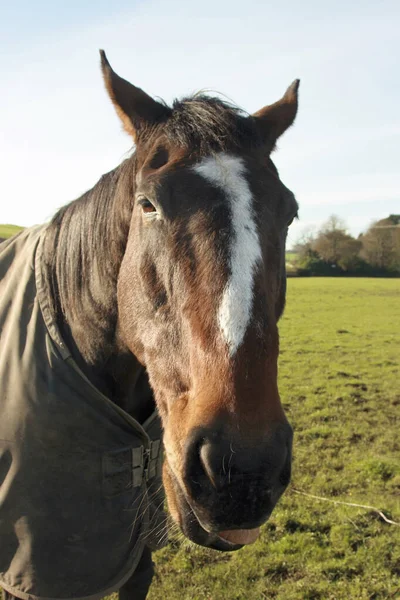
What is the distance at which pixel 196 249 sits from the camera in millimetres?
1885

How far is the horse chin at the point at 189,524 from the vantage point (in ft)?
5.85

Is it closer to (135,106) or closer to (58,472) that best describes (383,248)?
(135,106)

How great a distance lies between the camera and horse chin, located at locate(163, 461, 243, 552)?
178 centimetres

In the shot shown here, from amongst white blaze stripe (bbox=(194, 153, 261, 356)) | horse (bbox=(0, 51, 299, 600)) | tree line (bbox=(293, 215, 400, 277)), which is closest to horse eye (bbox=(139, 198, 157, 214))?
horse (bbox=(0, 51, 299, 600))

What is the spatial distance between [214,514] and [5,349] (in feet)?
5.12

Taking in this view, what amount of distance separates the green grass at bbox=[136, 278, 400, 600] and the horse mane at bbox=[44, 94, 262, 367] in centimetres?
123

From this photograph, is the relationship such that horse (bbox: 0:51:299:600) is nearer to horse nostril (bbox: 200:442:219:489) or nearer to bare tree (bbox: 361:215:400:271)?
horse nostril (bbox: 200:442:219:489)

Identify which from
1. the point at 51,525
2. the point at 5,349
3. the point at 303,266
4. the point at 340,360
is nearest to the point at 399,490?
the point at 51,525

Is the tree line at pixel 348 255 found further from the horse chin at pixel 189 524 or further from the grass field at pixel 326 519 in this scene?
the horse chin at pixel 189 524

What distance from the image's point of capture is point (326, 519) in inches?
187

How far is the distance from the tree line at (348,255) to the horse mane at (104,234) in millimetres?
47515

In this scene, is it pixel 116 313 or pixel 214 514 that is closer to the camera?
pixel 214 514

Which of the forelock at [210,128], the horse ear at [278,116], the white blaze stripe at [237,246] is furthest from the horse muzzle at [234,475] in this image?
the horse ear at [278,116]

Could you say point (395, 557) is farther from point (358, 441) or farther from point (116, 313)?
point (116, 313)
